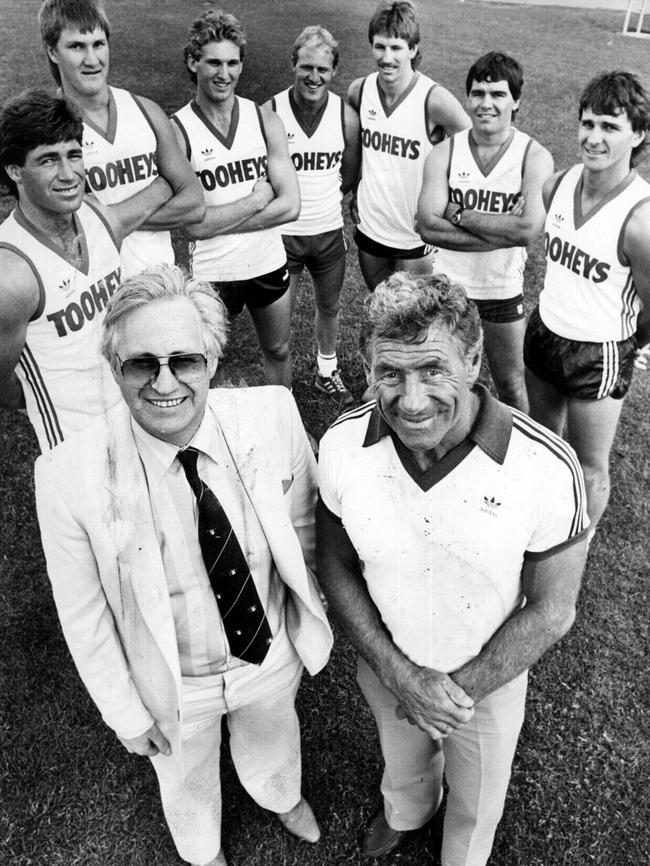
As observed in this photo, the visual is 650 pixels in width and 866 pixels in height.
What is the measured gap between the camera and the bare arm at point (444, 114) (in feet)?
16.1

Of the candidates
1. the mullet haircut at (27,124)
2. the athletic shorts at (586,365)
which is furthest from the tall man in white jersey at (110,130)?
the athletic shorts at (586,365)

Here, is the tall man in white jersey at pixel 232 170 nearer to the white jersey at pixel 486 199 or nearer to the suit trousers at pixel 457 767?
the white jersey at pixel 486 199

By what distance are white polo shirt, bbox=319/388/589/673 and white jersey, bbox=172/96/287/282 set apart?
8.29 feet

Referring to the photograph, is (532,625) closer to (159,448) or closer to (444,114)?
(159,448)

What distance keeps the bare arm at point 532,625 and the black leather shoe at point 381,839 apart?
110 centimetres

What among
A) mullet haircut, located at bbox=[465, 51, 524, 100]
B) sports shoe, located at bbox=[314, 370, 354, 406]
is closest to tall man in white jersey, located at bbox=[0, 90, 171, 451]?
mullet haircut, located at bbox=[465, 51, 524, 100]

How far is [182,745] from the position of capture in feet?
8.70

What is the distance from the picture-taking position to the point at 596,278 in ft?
11.9

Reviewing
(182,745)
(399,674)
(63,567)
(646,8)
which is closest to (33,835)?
(182,745)

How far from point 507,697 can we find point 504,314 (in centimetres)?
276

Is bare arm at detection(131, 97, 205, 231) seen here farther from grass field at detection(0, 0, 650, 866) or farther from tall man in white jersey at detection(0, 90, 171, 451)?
grass field at detection(0, 0, 650, 866)

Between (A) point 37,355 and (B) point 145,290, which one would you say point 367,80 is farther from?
(B) point 145,290

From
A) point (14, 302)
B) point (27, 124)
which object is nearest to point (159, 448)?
point (14, 302)

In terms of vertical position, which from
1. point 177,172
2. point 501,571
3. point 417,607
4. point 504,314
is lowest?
point 504,314
